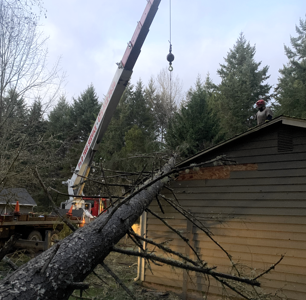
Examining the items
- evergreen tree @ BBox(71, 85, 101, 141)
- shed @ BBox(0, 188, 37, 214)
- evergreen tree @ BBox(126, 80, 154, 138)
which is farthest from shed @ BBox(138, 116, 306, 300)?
evergreen tree @ BBox(71, 85, 101, 141)

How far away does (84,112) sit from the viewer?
98.1ft

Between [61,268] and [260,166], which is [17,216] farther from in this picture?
[61,268]

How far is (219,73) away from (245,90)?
26.6 ft

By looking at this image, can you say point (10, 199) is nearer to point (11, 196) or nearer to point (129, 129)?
point (11, 196)

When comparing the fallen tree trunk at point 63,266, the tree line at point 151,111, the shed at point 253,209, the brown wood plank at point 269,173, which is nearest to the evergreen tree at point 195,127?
the tree line at point 151,111

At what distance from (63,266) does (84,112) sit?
96.2ft

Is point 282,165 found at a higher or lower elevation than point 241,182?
higher

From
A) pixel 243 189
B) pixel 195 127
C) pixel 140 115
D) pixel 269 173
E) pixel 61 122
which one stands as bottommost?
pixel 243 189

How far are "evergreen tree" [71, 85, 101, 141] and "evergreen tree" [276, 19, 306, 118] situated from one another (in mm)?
17539

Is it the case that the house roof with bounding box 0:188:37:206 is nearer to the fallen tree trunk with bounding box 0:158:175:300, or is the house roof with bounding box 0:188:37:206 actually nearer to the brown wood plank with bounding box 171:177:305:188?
the brown wood plank with bounding box 171:177:305:188

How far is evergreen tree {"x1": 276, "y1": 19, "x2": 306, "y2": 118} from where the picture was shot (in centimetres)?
1916

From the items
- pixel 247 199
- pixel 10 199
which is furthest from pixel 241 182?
pixel 10 199

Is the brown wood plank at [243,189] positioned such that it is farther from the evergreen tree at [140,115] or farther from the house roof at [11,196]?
the evergreen tree at [140,115]

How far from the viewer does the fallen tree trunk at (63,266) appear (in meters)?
1.55
